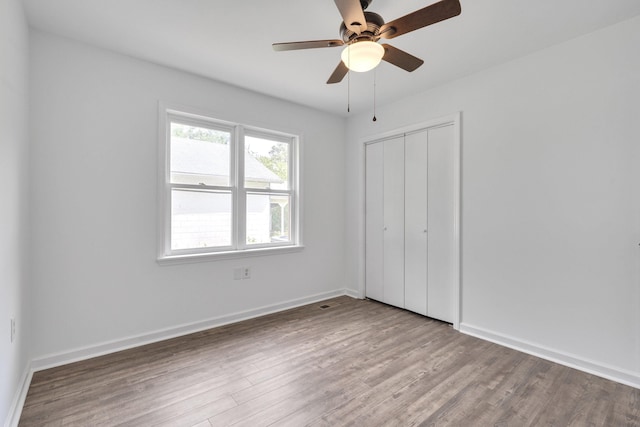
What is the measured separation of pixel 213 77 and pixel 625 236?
Result: 3852 mm

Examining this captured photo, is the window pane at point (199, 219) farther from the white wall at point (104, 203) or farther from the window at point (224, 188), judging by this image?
the white wall at point (104, 203)

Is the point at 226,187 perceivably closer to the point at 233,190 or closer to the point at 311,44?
the point at 233,190

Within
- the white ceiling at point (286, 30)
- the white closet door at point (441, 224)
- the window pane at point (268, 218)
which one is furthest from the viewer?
the window pane at point (268, 218)

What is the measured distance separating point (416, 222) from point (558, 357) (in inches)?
69.4

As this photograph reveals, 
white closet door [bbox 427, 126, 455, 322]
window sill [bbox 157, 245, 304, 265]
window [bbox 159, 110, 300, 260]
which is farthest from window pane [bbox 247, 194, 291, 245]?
white closet door [bbox 427, 126, 455, 322]

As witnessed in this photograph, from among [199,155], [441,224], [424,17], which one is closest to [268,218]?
[199,155]

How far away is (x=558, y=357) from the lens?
248cm

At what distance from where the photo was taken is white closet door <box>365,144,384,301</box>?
4.03 m

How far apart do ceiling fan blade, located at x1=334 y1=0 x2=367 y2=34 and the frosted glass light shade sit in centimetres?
8

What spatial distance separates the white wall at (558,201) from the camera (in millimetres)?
2209

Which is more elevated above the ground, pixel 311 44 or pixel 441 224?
pixel 311 44

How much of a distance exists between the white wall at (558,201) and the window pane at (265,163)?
6.35ft

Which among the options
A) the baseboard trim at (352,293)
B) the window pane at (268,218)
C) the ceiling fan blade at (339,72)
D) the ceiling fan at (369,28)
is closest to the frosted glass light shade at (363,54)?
the ceiling fan at (369,28)

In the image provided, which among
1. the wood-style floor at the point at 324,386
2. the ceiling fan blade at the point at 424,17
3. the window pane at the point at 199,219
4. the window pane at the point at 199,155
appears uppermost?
the ceiling fan blade at the point at 424,17
